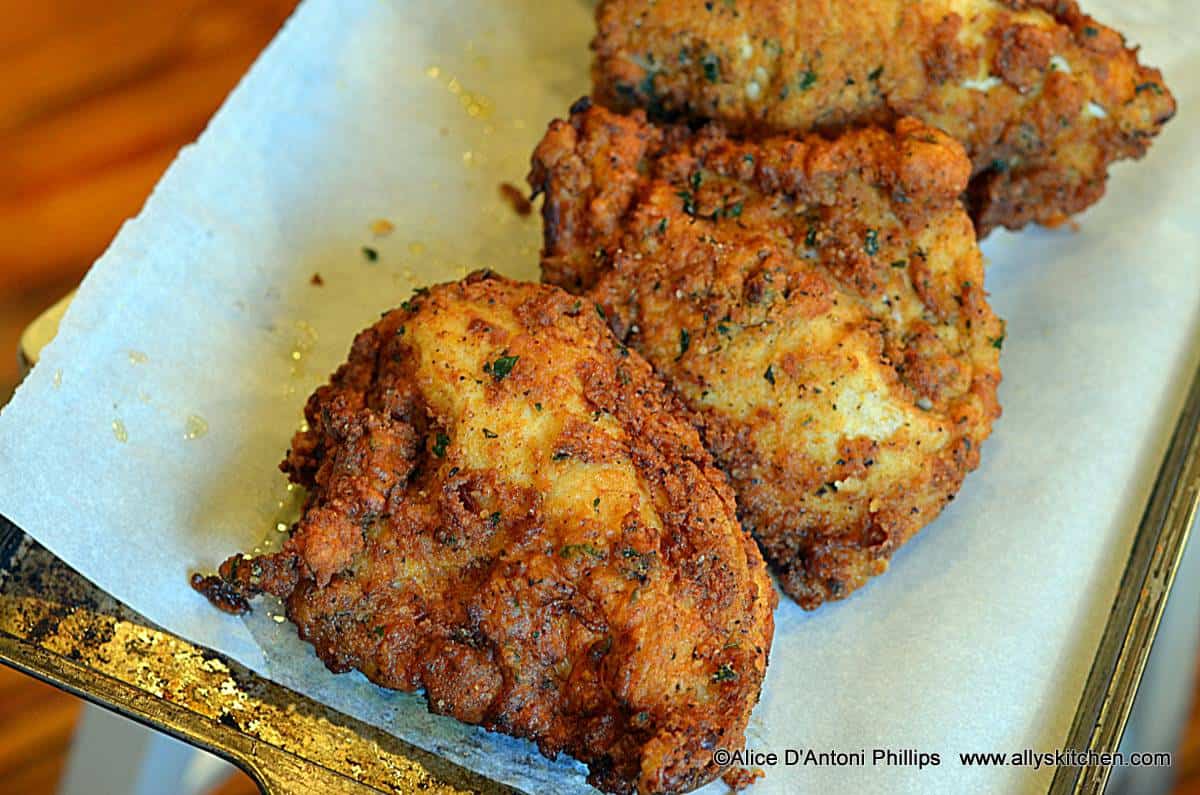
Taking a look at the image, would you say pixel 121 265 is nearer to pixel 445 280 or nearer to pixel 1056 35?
pixel 445 280

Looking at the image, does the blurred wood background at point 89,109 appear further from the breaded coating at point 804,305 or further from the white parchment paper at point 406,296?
the breaded coating at point 804,305

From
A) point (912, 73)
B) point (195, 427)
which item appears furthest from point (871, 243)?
point (195, 427)

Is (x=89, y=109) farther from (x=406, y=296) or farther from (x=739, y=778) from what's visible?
(x=739, y=778)

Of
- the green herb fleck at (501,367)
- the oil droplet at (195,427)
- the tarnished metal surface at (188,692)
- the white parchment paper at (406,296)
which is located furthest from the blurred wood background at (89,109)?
the green herb fleck at (501,367)

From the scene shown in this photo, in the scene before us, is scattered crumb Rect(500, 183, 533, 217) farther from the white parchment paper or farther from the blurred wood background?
the blurred wood background

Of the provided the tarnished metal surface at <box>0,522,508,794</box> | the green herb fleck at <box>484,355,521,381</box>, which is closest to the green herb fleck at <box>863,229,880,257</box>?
the green herb fleck at <box>484,355,521,381</box>
